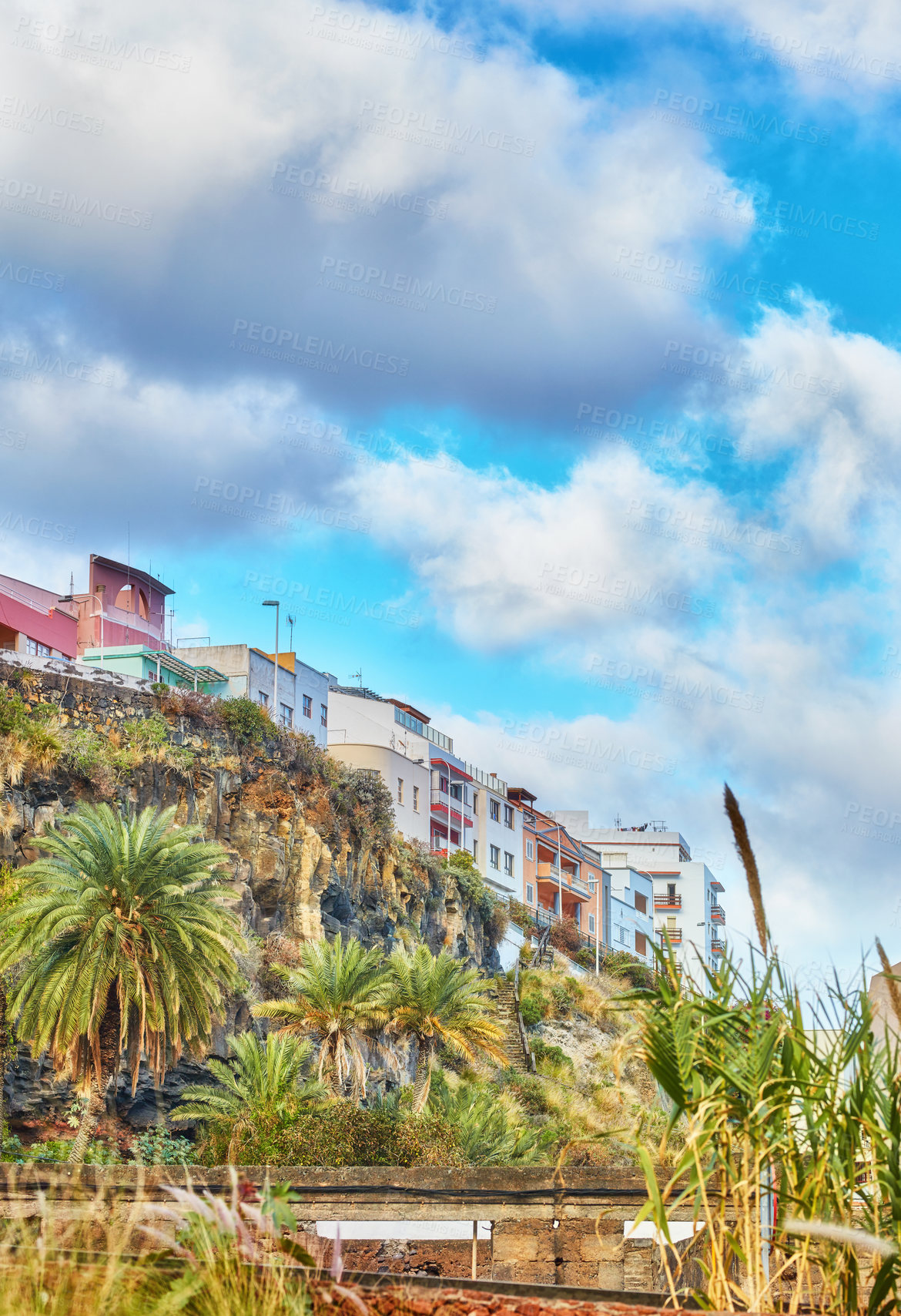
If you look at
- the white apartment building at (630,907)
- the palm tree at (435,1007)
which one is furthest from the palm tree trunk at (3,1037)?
the white apartment building at (630,907)

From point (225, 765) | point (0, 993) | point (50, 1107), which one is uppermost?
point (225, 765)

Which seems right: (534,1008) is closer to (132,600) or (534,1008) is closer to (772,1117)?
(132,600)

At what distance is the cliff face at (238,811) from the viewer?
3878 cm

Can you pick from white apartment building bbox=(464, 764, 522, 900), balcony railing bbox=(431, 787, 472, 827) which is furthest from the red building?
white apartment building bbox=(464, 764, 522, 900)

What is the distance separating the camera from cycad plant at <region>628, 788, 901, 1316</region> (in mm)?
6449

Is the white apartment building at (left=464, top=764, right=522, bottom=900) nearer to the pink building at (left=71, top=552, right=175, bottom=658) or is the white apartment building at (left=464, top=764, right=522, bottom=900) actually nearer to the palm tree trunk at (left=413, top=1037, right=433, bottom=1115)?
the pink building at (left=71, top=552, right=175, bottom=658)

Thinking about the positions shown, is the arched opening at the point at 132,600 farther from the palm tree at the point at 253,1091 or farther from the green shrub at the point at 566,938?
the palm tree at the point at 253,1091

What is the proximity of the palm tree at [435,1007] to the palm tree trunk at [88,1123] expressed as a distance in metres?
10.2

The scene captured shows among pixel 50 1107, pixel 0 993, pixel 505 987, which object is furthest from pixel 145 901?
pixel 505 987

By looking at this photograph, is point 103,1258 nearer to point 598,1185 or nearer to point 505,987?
point 598,1185

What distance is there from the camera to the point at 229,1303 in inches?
215

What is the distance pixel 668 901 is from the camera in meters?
102

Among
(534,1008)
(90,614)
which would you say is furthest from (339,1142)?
(90,614)

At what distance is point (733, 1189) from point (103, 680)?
135 feet
